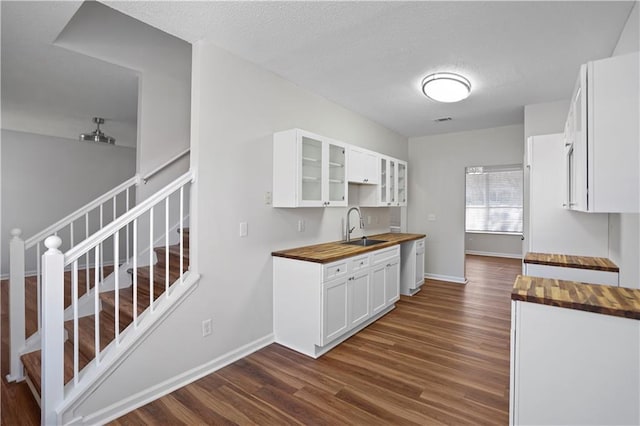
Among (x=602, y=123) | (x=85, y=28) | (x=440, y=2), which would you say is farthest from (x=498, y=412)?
(x=85, y=28)

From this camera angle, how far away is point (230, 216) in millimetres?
2695

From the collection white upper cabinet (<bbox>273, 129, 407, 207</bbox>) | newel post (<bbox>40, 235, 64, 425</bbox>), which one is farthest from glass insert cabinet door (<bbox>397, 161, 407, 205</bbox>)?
newel post (<bbox>40, 235, 64, 425</bbox>)

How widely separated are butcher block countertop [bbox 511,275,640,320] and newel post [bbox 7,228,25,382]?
11.1 feet

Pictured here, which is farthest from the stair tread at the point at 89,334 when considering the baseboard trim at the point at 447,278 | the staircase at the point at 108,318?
the baseboard trim at the point at 447,278

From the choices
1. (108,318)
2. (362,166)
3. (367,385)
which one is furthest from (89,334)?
(362,166)

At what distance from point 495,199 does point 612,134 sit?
26.2 ft

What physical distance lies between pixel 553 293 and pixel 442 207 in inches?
164

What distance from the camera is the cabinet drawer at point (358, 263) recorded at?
315 centimetres

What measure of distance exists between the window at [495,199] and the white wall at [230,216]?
6642 millimetres

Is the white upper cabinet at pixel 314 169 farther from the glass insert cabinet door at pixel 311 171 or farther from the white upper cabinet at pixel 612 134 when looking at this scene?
the white upper cabinet at pixel 612 134

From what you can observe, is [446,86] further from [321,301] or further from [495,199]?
[495,199]

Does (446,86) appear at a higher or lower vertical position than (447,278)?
higher

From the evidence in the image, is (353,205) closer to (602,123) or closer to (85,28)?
(602,123)

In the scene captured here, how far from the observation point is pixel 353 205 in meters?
4.39
